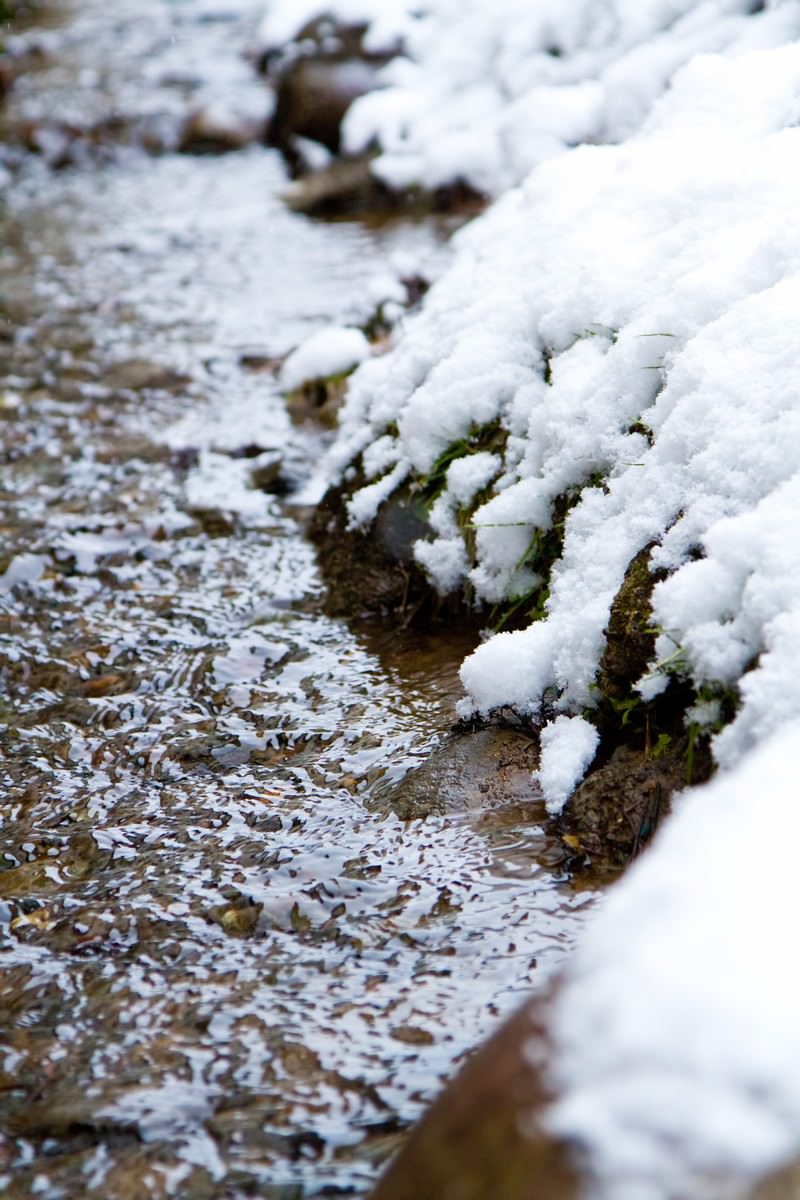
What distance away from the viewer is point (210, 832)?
2943 millimetres

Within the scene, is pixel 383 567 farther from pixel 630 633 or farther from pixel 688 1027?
pixel 688 1027

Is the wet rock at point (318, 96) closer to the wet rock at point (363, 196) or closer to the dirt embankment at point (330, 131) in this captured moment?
the dirt embankment at point (330, 131)

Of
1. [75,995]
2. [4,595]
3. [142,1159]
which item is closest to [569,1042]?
[142,1159]

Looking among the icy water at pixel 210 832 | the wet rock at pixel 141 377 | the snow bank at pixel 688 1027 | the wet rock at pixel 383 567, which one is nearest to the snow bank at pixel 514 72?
the icy water at pixel 210 832

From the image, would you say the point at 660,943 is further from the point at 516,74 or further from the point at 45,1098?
the point at 516,74

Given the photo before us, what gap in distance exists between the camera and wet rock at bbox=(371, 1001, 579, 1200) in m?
1.36

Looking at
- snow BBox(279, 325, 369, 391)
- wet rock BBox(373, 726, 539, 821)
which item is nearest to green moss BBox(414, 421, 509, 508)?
wet rock BBox(373, 726, 539, 821)

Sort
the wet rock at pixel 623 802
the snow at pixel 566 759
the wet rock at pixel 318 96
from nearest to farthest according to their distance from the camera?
the wet rock at pixel 623 802 < the snow at pixel 566 759 < the wet rock at pixel 318 96

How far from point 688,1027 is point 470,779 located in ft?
5.06

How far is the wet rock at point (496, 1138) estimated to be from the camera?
1358mm

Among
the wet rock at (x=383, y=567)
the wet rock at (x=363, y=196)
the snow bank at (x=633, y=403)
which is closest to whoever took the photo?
the snow bank at (x=633, y=403)

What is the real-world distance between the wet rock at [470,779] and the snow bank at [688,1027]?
1.24 metres

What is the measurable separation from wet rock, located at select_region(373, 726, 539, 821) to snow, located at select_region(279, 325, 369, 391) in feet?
10.5

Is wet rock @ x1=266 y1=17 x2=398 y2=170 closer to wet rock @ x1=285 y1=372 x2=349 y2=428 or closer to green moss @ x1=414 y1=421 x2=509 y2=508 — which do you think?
wet rock @ x1=285 y1=372 x2=349 y2=428
